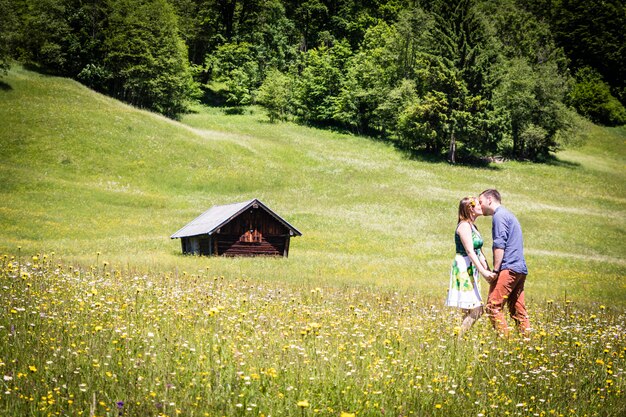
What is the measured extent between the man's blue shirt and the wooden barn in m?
18.6

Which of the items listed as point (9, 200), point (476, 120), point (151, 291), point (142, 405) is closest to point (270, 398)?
point (142, 405)

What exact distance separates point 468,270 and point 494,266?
0.48m

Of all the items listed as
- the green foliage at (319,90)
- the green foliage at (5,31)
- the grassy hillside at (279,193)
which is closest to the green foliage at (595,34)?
the grassy hillside at (279,193)

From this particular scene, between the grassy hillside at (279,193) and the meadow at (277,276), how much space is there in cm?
26

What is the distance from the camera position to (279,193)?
161ft

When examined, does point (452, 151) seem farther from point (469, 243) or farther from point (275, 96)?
point (469, 243)

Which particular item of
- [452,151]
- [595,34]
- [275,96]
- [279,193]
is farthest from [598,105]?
[279,193]

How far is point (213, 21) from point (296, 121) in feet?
120

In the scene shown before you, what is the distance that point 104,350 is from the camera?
6211 mm

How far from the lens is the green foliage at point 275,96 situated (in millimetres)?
76394

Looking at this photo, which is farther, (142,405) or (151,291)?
(151,291)

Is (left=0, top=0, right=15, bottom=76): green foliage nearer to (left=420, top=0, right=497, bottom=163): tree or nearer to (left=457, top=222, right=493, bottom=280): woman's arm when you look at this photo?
(left=420, top=0, right=497, bottom=163): tree

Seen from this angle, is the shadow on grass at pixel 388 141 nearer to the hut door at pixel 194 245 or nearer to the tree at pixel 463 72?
the tree at pixel 463 72

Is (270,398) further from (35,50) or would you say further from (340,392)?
(35,50)
